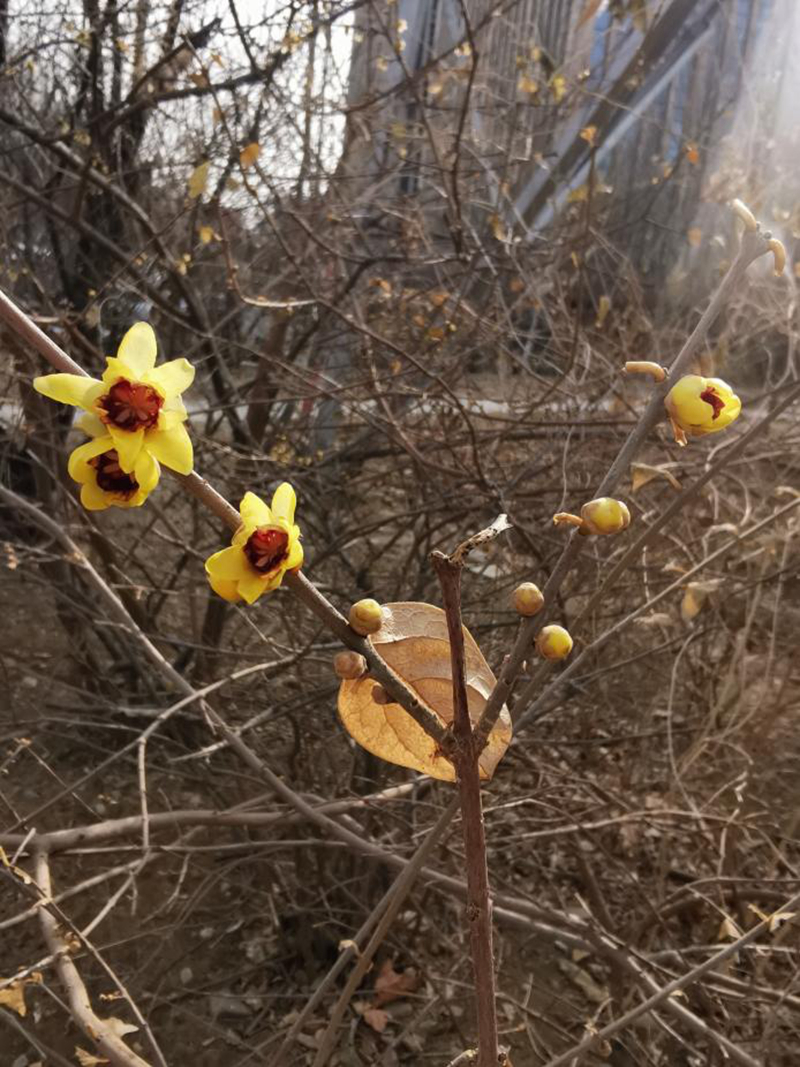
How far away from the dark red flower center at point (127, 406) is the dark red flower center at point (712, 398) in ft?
1.11

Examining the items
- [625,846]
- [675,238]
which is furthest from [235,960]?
[675,238]

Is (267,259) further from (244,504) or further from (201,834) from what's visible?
(244,504)

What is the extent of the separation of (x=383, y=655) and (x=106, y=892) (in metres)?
2.96

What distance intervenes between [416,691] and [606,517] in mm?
181

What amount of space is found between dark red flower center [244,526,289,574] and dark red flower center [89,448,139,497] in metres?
0.07

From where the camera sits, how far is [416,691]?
0.62 m

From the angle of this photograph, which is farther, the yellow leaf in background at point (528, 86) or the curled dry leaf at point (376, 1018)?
the yellow leaf in background at point (528, 86)

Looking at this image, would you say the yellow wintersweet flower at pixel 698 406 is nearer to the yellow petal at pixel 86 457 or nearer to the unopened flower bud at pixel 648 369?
the unopened flower bud at pixel 648 369

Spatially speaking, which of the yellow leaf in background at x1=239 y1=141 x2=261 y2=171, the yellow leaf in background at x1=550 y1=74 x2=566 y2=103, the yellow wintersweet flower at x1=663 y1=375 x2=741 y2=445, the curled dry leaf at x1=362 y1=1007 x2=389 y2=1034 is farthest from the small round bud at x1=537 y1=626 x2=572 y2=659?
the yellow leaf in background at x1=550 y1=74 x2=566 y2=103

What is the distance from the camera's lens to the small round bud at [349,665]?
1.72ft

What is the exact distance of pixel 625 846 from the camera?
A: 3234mm

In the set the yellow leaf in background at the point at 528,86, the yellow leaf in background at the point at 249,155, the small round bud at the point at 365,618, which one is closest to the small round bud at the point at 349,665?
the small round bud at the point at 365,618

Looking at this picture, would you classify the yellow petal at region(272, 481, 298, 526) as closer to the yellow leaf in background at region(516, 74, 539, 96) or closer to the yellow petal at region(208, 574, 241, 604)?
the yellow petal at region(208, 574, 241, 604)

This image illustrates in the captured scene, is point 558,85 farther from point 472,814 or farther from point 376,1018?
point 472,814
